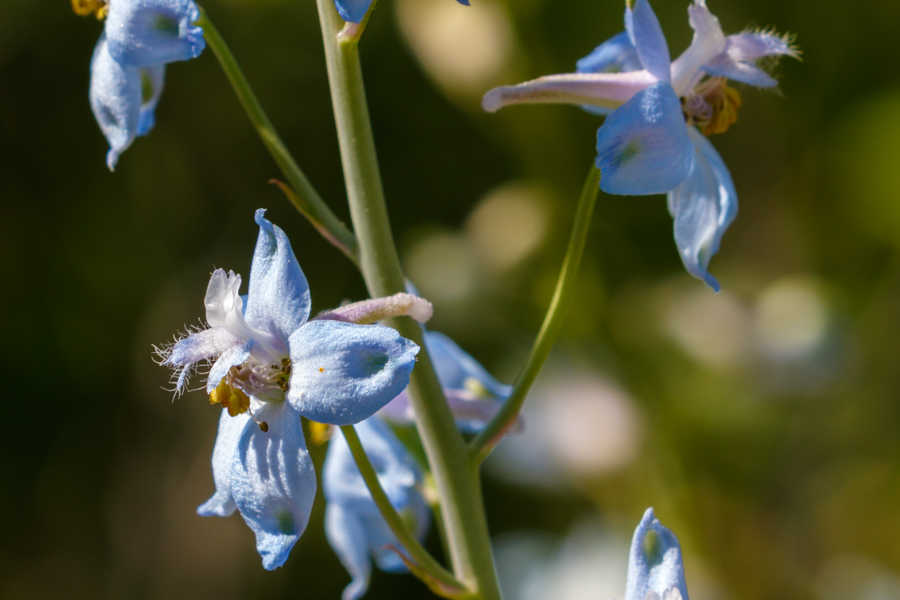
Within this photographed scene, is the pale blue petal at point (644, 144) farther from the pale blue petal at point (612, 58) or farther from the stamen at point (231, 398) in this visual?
the stamen at point (231, 398)

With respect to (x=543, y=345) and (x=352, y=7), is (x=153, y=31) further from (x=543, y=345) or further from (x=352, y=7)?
(x=543, y=345)

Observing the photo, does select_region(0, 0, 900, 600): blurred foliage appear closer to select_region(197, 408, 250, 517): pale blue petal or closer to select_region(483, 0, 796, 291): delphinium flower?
select_region(483, 0, 796, 291): delphinium flower

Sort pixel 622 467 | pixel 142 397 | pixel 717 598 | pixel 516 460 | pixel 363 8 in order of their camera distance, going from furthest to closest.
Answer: pixel 142 397 → pixel 516 460 → pixel 622 467 → pixel 717 598 → pixel 363 8

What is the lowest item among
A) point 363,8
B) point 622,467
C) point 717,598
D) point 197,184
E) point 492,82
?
point 717,598

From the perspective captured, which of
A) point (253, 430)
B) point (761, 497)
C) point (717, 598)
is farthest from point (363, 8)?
point (761, 497)

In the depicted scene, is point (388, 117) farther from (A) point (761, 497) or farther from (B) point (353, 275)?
(A) point (761, 497)

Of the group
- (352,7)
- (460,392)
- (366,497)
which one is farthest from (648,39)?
(366,497)

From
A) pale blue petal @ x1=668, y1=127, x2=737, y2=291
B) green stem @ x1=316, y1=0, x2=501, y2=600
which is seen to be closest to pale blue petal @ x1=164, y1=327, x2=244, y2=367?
green stem @ x1=316, y1=0, x2=501, y2=600
